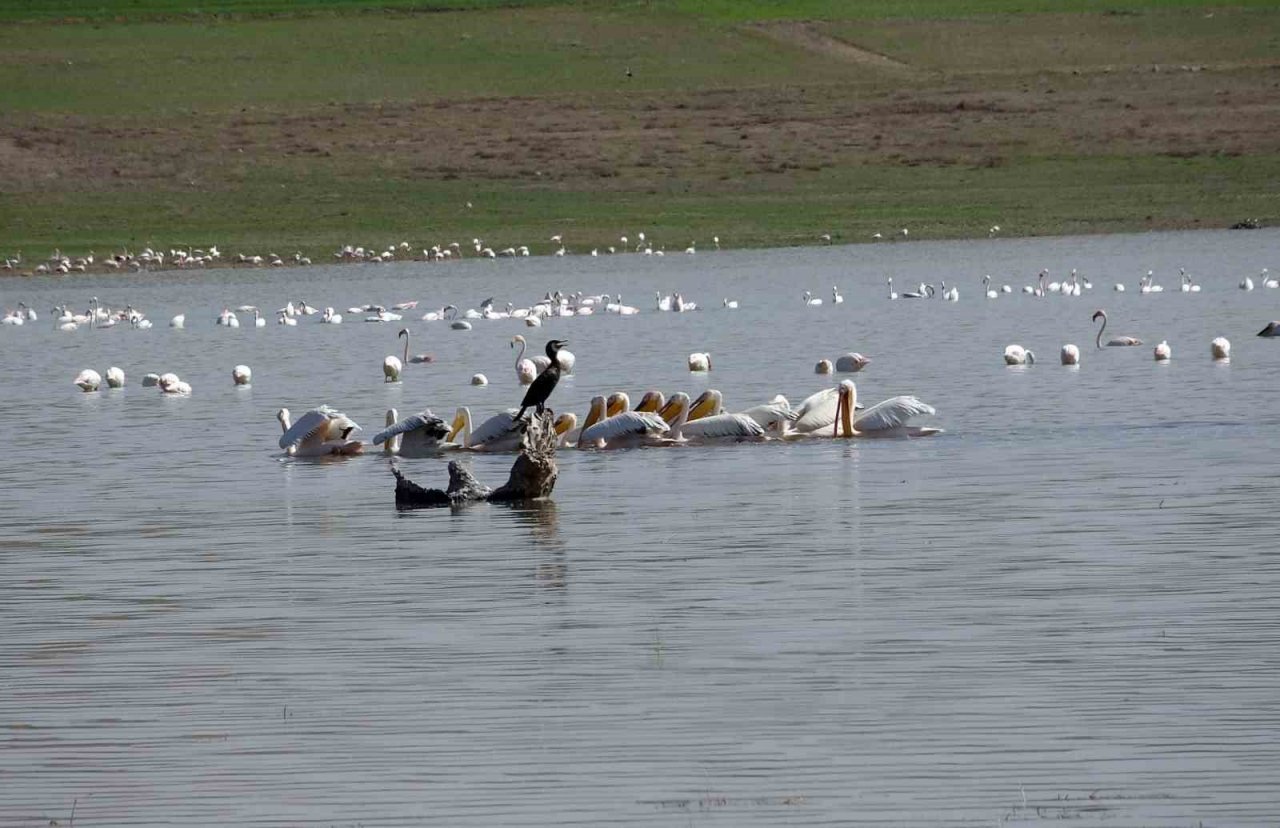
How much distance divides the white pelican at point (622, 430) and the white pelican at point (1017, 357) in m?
6.12

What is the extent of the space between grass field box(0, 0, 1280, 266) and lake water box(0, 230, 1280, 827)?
23.0 meters

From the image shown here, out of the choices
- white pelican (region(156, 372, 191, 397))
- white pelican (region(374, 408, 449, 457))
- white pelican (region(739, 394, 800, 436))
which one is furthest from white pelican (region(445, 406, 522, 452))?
white pelican (region(156, 372, 191, 397))

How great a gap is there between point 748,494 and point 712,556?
7.43 feet

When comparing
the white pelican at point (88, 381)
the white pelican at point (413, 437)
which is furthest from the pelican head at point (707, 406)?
the white pelican at point (88, 381)

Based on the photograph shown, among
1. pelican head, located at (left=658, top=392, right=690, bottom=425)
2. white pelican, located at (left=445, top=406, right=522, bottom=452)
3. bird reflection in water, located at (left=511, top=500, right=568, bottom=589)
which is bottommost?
bird reflection in water, located at (left=511, top=500, right=568, bottom=589)

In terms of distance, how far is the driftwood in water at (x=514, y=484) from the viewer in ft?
39.4

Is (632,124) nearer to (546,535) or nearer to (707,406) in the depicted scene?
(707,406)

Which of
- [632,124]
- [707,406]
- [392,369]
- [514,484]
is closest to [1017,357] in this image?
[392,369]

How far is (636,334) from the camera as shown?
86.4ft

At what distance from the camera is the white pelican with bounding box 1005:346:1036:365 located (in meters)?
20.2

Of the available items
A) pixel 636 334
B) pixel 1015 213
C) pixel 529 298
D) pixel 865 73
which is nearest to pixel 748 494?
pixel 636 334

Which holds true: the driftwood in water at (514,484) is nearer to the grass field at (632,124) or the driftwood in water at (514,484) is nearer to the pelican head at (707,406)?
the pelican head at (707,406)

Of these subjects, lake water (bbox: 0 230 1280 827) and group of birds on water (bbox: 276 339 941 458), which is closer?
lake water (bbox: 0 230 1280 827)

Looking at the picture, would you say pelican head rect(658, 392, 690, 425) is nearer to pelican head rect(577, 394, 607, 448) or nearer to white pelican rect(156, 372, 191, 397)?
pelican head rect(577, 394, 607, 448)
